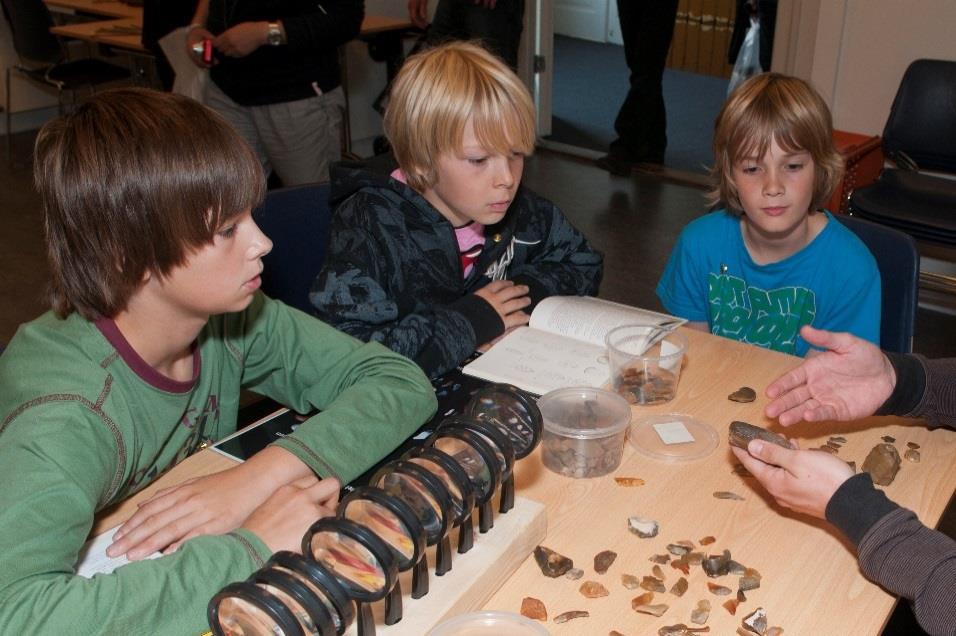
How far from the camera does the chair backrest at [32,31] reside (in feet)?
16.8

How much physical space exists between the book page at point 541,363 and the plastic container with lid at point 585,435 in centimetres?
11

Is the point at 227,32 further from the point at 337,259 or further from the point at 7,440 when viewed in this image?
the point at 7,440

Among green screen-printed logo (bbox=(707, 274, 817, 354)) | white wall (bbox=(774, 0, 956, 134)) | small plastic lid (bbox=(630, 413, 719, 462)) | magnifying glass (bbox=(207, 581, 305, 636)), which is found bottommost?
green screen-printed logo (bbox=(707, 274, 817, 354))

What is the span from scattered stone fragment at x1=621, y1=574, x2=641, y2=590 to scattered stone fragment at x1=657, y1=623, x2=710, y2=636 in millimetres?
69

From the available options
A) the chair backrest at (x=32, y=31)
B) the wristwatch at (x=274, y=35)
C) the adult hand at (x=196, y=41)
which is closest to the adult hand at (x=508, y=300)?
the wristwatch at (x=274, y=35)

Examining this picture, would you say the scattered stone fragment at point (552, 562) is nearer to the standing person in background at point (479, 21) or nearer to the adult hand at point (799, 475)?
the adult hand at point (799, 475)

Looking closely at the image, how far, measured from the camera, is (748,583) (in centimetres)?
107

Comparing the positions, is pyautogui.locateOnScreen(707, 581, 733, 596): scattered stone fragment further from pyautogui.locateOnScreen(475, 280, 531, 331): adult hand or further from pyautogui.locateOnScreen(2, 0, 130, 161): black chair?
pyautogui.locateOnScreen(2, 0, 130, 161): black chair

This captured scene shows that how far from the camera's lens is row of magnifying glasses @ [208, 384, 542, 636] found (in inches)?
32.2

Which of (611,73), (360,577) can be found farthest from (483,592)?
(611,73)

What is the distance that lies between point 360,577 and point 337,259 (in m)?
0.90

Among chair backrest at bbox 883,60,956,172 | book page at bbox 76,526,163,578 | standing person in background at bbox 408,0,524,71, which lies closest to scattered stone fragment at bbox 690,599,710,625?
book page at bbox 76,526,163,578

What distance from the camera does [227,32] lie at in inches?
119

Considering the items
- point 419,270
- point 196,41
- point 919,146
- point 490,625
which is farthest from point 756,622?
point 919,146
